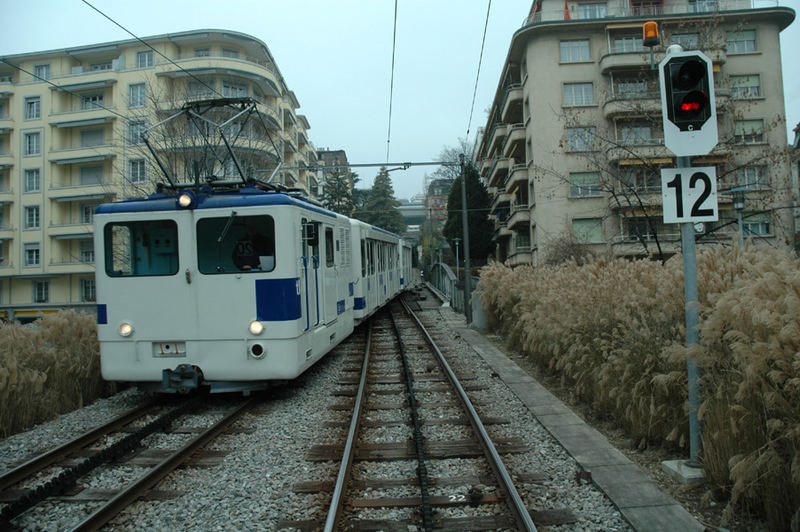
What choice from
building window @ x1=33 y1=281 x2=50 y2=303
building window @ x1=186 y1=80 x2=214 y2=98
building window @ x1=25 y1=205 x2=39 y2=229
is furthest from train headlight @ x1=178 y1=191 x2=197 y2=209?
building window @ x1=25 y1=205 x2=39 y2=229

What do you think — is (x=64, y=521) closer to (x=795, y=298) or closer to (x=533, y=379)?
(x=795, y=298)

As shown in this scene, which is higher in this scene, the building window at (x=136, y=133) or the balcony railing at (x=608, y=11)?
the balcony railing at (x=608, y=11)

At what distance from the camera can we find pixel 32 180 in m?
36.7

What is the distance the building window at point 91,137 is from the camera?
35.5 m

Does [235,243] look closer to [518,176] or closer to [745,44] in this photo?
[518,176]

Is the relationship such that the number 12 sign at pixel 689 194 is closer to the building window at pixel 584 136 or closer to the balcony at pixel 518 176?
the building window at pixel 584 136

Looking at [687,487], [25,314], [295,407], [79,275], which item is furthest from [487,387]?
[25,314]

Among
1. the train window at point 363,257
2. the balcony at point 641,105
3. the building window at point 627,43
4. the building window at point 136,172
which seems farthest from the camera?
the building window at point 627,43

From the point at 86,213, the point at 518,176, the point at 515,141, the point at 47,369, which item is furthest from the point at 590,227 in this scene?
the point at 86,213

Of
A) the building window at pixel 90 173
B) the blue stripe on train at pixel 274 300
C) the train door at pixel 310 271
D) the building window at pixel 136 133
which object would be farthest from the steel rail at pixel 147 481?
the building window at pixel 90 173

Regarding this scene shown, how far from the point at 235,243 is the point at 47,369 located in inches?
123

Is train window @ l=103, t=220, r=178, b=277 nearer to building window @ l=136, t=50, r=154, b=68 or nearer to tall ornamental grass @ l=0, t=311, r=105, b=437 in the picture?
tall ornamental grass @ l=0, t=311, r=105, b=437

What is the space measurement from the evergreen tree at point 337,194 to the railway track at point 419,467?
49120 mm

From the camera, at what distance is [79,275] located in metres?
36.4
